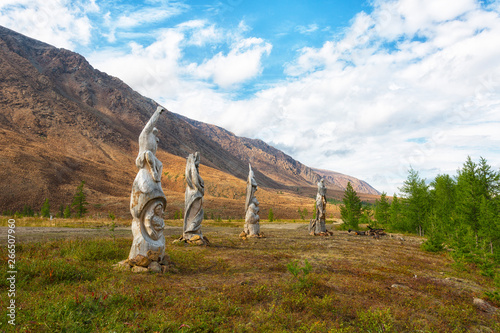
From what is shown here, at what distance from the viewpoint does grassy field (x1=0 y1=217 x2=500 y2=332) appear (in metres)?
4.34

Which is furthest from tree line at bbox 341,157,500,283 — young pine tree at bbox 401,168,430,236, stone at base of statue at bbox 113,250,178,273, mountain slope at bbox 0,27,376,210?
mountain slope at bbox 0,27,376,210

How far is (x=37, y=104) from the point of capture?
3036 inches

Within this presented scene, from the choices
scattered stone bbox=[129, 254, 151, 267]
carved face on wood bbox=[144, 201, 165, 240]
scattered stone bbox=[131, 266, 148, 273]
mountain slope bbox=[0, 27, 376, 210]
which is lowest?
scattered stone bbox=[131, 266, 148, 273]

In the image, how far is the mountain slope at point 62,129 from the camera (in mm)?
49000

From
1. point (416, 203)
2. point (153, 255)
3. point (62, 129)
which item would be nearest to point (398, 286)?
point (153, 255)

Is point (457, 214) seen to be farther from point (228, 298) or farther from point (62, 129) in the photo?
point (62, 129)

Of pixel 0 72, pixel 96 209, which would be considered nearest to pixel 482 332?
pixel 96 209

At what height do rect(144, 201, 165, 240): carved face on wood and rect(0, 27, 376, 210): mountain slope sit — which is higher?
rect(0, 27, 376, 210): mountain slope

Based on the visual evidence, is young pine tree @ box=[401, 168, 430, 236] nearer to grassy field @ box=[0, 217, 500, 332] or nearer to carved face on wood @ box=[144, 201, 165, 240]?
grassy field @ box=[0, 217, 500, 332]

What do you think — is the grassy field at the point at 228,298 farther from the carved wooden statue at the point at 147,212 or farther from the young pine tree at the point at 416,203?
the young pine tree at the point at 416,203

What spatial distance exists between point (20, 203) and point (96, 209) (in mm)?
11256

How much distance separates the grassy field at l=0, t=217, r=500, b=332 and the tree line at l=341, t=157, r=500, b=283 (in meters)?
2.97

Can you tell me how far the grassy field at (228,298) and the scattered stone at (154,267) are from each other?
1.29ft

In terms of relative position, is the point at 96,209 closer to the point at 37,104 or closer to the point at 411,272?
the point at 411,272
